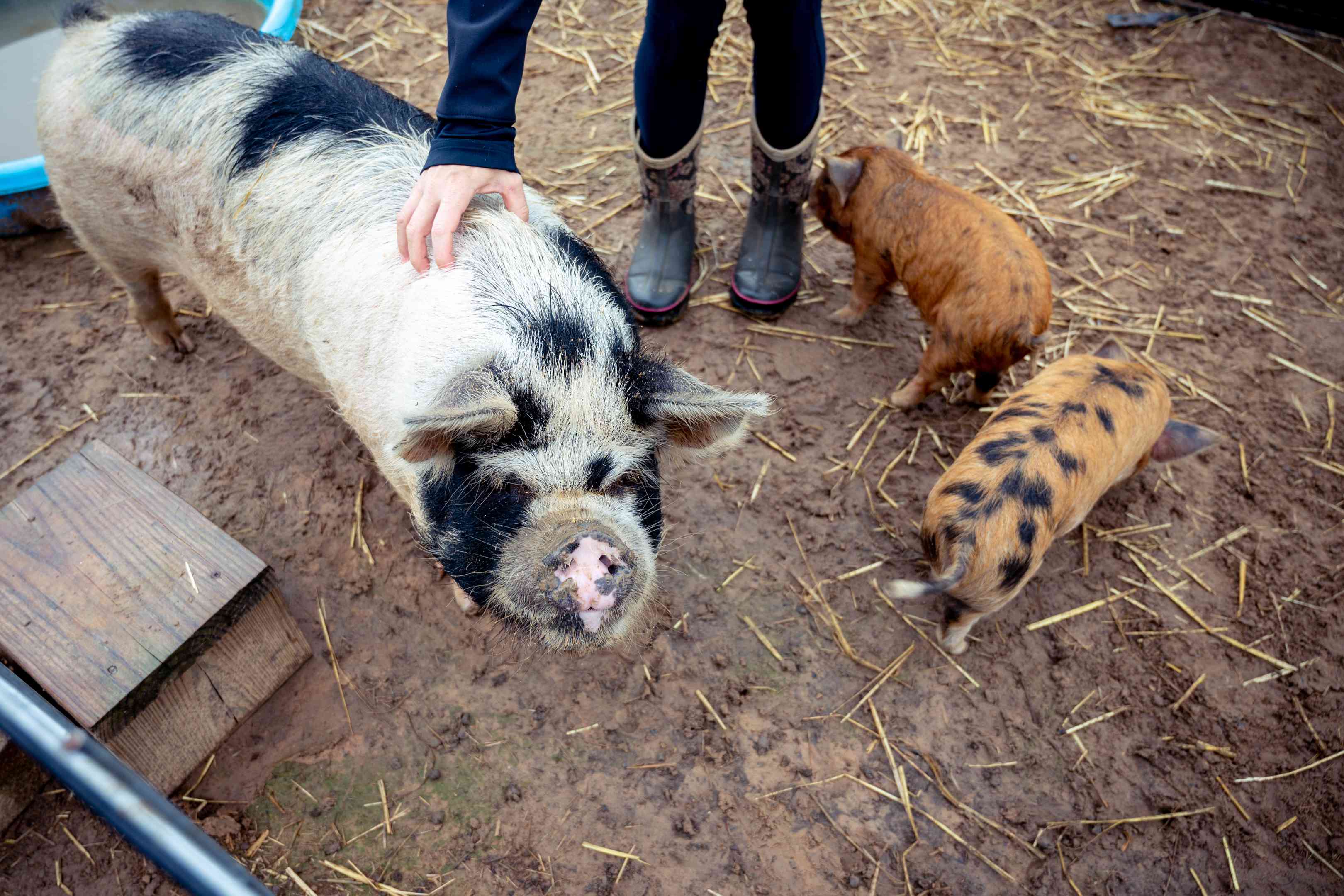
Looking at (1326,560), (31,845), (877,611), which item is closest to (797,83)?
(877,611)

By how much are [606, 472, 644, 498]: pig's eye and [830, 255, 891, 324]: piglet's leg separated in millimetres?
1867

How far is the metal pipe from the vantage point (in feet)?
2.80

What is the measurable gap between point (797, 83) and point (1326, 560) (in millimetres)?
2753

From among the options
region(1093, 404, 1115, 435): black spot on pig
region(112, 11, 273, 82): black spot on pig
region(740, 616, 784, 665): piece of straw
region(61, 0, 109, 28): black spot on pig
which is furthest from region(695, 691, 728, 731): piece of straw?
region(61, 0, 109, 28): black spot on pig

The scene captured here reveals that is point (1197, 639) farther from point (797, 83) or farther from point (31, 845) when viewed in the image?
point (31, 845)

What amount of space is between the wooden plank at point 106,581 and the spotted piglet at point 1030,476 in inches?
79.5

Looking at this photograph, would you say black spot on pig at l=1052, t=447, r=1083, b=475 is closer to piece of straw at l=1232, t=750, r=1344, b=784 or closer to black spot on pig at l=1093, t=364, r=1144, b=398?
black spot on pig at l=1093, t=364, r=1144, b=398

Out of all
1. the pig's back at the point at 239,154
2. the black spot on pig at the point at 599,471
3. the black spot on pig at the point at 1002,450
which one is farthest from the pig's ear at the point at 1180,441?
the pig's back at the point at 239,154

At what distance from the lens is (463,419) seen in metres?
1.69

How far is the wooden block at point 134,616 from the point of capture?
210 cm

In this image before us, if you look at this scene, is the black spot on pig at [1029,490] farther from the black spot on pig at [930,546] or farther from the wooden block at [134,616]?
the wooden block at [134,616]

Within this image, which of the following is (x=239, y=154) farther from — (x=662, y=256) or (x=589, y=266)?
(x=662, y=256)

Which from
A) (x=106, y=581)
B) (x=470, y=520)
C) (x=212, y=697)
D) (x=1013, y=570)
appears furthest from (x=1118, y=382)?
(x=106, y=581)

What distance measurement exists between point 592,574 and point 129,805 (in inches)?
39.7
